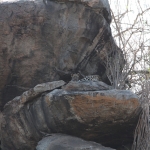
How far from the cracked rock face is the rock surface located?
1.14 metres

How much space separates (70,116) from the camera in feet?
14.4

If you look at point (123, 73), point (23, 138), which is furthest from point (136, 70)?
point (23, 138)

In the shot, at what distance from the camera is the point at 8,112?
501 centimetres

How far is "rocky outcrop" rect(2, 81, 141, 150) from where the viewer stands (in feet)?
14.1

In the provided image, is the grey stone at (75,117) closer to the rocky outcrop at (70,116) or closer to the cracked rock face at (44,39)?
the rocky outcrop at (70,116)

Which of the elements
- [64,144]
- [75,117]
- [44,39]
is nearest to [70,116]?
[75,117]

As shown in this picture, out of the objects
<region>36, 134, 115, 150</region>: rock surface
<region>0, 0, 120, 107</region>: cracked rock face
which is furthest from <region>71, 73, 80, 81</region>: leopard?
<region>36, 134, 115, 150</region>: rock surface

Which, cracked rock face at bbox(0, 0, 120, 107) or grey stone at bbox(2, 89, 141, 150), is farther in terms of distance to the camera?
cracked rock face at bbox(0, 0, 120, 107)

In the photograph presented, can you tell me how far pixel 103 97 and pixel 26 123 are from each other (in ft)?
3.38

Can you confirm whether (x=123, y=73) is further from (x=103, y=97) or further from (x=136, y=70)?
(x=103, y=97)

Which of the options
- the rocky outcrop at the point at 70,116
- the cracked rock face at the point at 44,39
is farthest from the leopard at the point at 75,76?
the rocky outcrop at the point at 70,116

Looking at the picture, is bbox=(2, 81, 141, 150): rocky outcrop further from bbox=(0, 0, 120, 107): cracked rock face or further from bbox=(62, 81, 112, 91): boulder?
bbox=(0, 0, 120, 107): cracked rock face

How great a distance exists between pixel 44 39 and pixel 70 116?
134cm

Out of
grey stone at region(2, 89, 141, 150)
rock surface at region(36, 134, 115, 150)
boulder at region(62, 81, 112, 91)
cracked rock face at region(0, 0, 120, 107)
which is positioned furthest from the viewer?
cracked rock face at region(0, 0, 120, 107)
